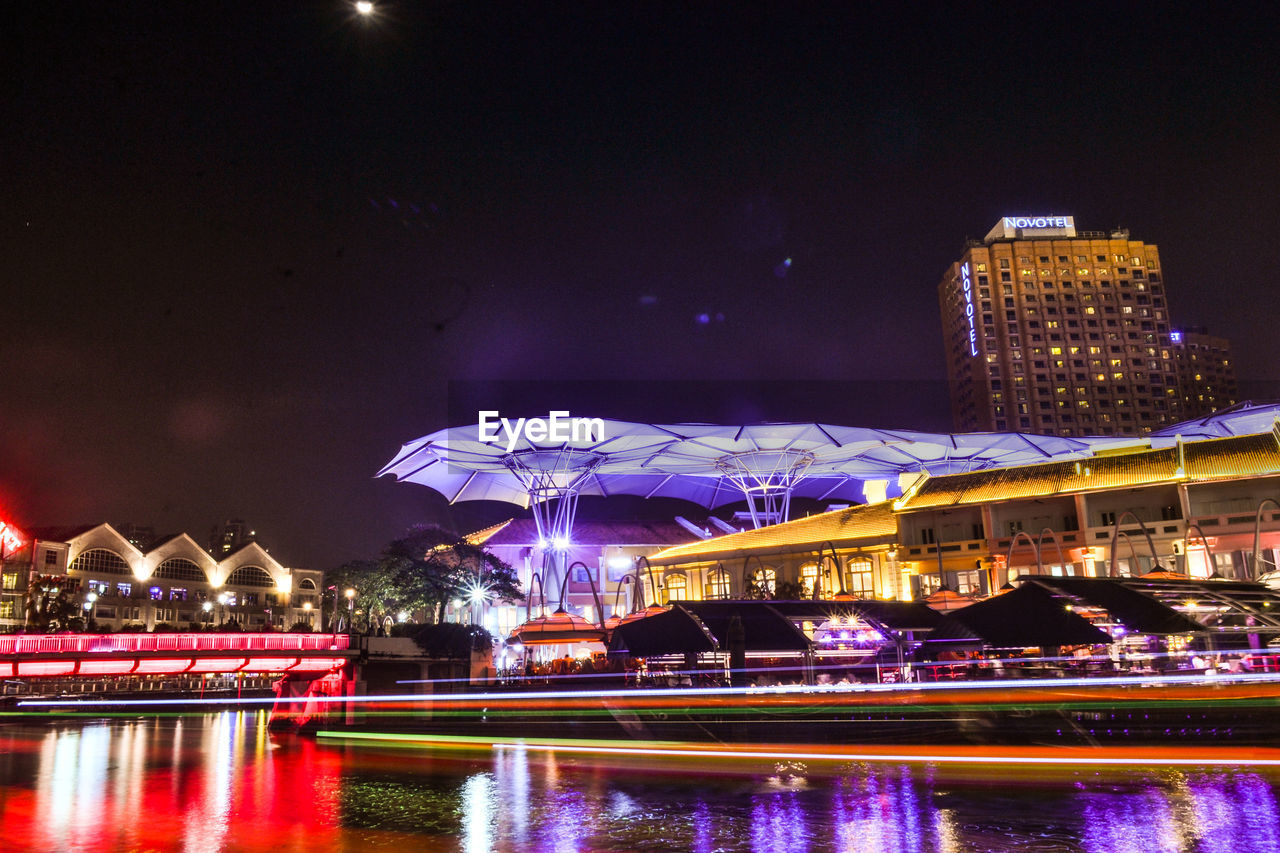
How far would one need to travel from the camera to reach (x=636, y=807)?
1366 centimetres

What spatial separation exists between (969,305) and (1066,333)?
12709mm

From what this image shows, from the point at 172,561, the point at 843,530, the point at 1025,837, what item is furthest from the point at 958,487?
the point at 172,561

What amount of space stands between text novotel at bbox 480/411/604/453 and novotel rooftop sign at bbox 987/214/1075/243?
93761 millimetres

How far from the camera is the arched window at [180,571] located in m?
82.4

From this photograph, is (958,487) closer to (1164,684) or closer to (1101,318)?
(1164,684)

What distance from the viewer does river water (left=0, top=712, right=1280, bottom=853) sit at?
1107cm

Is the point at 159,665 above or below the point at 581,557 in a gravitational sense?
below

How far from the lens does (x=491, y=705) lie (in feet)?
92.4

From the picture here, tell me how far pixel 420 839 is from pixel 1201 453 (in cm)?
3929

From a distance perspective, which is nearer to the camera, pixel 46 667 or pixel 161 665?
pixel 46 667

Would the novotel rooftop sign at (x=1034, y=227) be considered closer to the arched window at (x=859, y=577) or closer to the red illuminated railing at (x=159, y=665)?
the arched window at (x=859, y=577)

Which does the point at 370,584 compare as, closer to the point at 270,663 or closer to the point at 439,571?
the point at 439,571

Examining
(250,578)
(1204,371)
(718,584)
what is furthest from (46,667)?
(1204,371)

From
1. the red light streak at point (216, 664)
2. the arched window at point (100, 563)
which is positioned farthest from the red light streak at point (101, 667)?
the arched window at point (100, 563)
